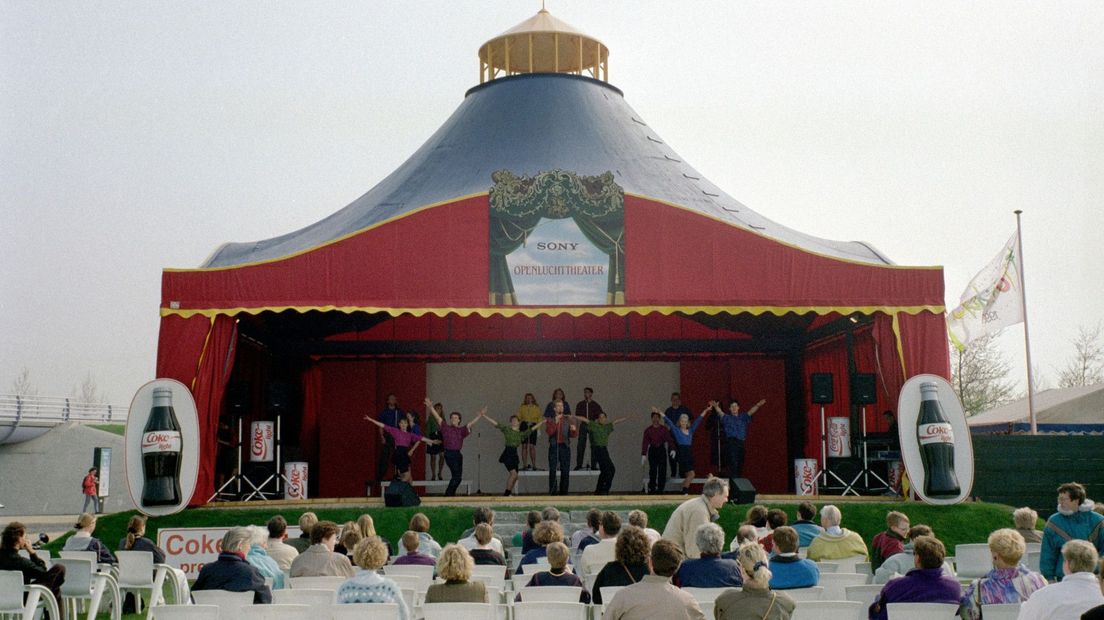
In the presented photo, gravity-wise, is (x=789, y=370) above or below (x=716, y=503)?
above

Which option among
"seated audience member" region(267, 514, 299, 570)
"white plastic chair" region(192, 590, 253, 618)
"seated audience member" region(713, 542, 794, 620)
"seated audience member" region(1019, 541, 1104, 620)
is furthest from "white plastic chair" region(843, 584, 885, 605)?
"seated audience member" region(267, 514, 299, 570)

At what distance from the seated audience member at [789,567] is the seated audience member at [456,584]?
5.12 feet

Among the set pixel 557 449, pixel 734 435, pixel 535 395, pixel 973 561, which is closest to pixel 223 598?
pixel 973 561

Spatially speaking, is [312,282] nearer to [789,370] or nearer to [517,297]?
[517,297]

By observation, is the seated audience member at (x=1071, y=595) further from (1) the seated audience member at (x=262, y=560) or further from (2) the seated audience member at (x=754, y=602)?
(1) the seated audience member at (x=262, y=560)

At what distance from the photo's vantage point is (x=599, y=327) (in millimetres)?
17922

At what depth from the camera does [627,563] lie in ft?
19.1

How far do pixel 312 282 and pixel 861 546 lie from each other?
7.76m

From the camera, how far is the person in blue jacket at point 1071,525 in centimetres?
709

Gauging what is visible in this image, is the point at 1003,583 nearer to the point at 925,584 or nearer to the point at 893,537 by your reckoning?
the point at 925,584

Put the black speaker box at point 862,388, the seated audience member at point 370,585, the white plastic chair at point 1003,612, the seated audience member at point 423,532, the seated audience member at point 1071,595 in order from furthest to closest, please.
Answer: the black speaker box at point 862,388
the seated audience member at point 423,532
the seated audience member at point 370,585
the white plastic chair at point 1003,612
the seated audience member at point 1071,595

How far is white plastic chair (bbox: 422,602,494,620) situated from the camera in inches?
207

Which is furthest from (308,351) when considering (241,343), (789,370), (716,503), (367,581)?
(367,581)

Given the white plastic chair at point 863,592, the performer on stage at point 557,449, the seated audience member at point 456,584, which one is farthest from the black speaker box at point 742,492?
the seated audience member at point 456,584
